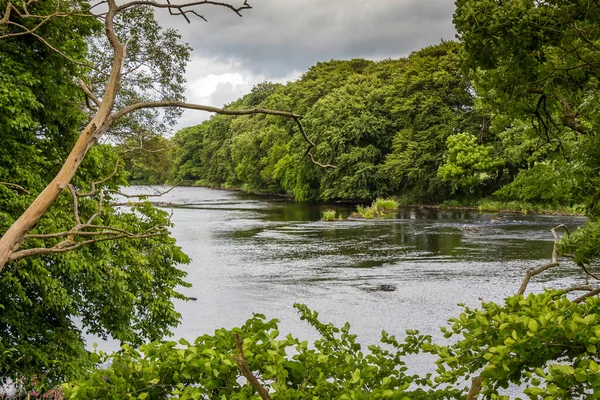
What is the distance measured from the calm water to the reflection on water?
38 millimetres

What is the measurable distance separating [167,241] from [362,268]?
1077 centimetres

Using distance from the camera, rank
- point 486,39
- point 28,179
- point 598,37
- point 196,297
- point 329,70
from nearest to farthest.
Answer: point 486,39
point 598,37
point 28,179
point 196,297
point 329,70

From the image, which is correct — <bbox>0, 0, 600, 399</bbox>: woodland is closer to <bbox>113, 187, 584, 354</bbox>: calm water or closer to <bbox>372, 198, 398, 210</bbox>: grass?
<bbox>113, 187, 584, 354</bbox>: calm water

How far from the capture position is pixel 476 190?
43.4 meters

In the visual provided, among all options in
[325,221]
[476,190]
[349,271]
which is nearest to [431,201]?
[476,190]

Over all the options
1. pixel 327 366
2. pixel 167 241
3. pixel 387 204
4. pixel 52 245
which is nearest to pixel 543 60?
pixel 327 366

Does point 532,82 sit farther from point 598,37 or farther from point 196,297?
point 196,297

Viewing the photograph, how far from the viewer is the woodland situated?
2.77 m

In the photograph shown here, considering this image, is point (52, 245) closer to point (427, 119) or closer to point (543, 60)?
point (543, 60)

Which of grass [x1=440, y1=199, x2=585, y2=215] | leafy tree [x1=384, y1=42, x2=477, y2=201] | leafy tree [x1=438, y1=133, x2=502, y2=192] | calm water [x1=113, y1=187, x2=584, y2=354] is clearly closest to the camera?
calm water [x1=113, y1=187, x2=584, y2=354]

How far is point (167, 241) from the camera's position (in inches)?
498

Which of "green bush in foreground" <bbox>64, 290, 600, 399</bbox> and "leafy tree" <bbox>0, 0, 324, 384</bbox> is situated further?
"leafy tree" <bbox>0, 0, 324, 384</bbox>

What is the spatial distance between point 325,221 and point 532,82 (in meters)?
32.1

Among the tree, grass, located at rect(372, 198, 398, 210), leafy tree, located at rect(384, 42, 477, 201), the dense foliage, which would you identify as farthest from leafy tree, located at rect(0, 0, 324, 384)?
leafy tree, located at rect(384, 42, 477, 201)
